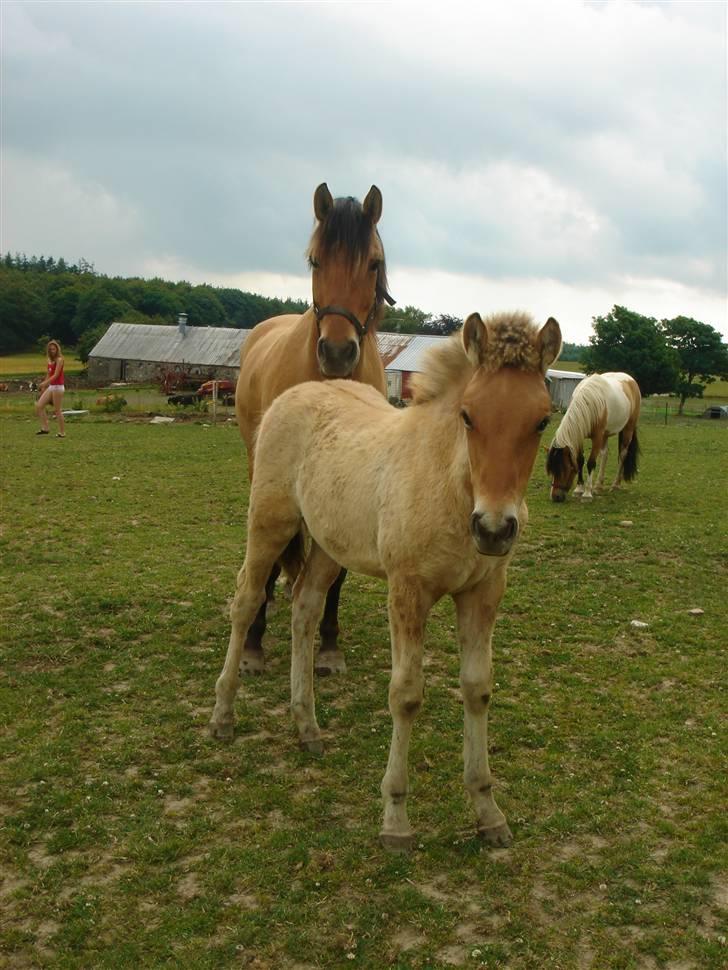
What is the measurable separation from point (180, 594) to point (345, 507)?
4.01 meters

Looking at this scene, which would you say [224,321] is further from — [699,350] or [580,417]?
[580,417]

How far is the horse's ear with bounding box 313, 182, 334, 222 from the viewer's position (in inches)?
233

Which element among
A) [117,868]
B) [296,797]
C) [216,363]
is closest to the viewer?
[117,868]

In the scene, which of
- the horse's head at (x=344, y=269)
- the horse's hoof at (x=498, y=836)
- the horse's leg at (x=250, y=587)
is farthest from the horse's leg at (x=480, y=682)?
the horse's head at (x=344, y=269)

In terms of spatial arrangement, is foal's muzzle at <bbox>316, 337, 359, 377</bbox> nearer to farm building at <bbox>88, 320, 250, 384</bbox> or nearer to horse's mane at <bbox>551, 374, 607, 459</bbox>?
horse's mane at <bbox>551, 374, 607, 459</bbox>

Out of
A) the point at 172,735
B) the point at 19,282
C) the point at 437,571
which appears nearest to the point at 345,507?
the point at 437,571

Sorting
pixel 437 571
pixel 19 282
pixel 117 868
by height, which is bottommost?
pixel 117 868

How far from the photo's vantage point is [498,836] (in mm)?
3869

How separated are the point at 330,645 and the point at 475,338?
11.4ft

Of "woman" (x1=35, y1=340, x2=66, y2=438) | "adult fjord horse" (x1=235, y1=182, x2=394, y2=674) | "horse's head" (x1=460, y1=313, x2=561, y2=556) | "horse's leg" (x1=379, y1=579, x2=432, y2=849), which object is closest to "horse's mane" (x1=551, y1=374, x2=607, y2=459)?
"adult fjord horse" (x1=235, y1=182, x2=394, y2=674)

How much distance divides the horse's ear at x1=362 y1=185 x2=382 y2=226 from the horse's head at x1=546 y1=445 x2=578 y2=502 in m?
7.84

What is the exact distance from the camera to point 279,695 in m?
5.63

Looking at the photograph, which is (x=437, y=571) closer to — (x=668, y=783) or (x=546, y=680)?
(x=668, y=783)

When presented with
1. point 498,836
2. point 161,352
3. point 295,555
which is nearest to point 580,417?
point 295,555
